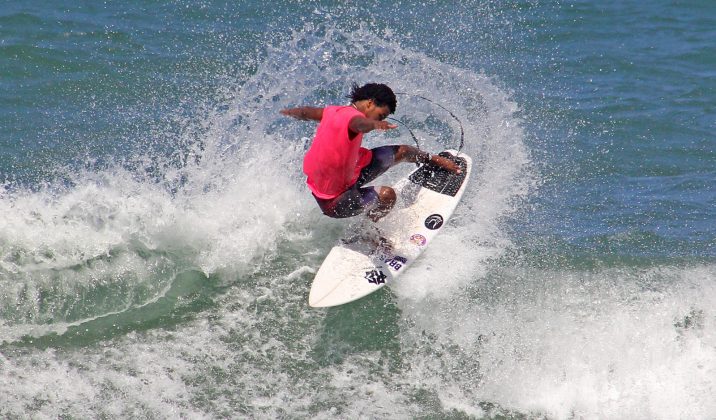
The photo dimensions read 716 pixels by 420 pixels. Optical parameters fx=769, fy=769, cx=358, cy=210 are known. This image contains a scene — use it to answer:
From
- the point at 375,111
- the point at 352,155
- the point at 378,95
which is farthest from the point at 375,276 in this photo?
the point at 378,95

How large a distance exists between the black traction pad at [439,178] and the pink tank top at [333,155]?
153 cm

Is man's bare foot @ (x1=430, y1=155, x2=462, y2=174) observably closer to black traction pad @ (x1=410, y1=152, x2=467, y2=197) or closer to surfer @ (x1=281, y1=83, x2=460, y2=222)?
black traction pad @ (x1=410, y1=152, x2=467, y2=197)

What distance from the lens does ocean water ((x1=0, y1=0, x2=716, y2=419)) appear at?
6074 mm

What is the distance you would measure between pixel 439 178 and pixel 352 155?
1998mm

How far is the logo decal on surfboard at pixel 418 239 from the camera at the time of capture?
7.46m

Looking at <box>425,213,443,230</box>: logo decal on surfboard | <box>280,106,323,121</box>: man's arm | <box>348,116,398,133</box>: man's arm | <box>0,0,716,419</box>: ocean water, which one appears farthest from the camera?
<box>425,213,443,230</box>: logo decal on surfboard

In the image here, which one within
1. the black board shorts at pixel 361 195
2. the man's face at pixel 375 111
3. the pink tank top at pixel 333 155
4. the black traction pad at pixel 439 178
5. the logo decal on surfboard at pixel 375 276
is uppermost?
the man's face at pixel 375 111

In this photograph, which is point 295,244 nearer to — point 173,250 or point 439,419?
point 173,250

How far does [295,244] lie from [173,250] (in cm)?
118

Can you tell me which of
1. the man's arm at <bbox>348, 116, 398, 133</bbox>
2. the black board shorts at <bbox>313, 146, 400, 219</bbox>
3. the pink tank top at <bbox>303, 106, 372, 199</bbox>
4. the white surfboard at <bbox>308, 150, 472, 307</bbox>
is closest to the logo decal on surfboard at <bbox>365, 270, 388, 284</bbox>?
the white surfboard at <bbox>308, 150, 472, 307</bbox>

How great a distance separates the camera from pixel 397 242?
7469 mm

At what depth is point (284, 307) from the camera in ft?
22.2

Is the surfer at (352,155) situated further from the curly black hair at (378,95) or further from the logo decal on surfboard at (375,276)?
the logo decal on surfboard at (375,276)

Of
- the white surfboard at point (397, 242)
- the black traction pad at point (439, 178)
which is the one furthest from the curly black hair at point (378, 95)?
the black traction pad at point (439, 178)
